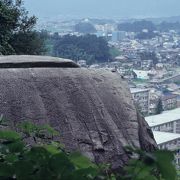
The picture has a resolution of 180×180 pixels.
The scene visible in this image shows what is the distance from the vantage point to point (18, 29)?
407 inches

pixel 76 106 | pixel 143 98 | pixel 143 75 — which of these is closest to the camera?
pixel 76 106

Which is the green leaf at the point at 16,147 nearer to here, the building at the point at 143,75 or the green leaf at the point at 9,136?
the green leaf at the point at 9,136

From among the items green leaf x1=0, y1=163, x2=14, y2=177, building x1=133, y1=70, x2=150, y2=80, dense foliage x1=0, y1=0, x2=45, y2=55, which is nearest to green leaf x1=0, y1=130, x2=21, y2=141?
green leaf x1=0, y1=163, x2=14, y2=177

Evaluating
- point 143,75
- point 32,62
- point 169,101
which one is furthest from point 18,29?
point 143,75

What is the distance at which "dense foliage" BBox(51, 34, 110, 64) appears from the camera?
22.7 m

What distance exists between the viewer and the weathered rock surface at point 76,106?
13.4 ft

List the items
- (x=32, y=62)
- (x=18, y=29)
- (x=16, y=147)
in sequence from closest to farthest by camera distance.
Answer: (x=16, y=147) < (x=32, y=62) < (x=18, y=29)

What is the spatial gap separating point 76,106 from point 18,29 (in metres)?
6.29

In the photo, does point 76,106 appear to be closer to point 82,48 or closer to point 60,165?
point 60,165

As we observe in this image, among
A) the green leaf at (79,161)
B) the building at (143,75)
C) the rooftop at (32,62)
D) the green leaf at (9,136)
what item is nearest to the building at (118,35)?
the building at (143,75)

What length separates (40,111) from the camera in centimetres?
414

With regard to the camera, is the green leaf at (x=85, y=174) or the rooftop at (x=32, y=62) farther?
the rooftop at (x=32, y=62)

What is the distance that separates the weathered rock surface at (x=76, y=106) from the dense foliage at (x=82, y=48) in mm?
17217

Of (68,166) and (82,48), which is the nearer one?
(68,166)
